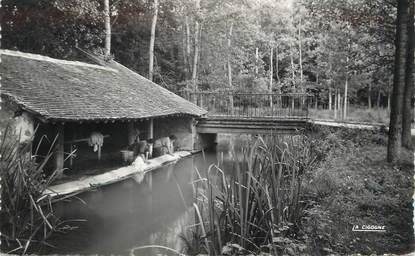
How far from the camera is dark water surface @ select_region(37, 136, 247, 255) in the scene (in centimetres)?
626

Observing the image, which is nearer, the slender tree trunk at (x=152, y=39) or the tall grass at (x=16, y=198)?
the tall grass at (x=16, y=198)

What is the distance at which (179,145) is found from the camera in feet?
55.5

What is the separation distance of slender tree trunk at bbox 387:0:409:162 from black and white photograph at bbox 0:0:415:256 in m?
0.03

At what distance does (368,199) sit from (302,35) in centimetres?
2349

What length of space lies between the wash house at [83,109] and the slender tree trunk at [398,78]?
22.2ft

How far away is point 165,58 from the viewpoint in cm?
1539

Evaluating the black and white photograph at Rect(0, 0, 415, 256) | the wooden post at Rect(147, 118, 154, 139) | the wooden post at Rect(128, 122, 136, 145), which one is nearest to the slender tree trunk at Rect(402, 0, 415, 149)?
the black and white photograph at Rect(0, 0, 415, 256)

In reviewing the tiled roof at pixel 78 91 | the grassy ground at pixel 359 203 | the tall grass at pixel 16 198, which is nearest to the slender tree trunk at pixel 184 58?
the tiled roof at pixel 78 91

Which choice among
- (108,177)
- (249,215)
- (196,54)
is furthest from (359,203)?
(196,54)

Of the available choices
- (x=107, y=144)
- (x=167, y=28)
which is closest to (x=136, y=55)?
(x=167, y=28)

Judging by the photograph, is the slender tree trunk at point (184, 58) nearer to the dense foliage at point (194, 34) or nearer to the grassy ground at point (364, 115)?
the dense foliage at point (194, 34)

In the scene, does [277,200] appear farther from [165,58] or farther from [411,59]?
[165,58]

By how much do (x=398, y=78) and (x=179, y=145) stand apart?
10563 millimetres

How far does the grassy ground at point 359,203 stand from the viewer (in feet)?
15.6
